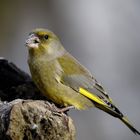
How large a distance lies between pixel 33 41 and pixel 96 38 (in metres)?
4.47

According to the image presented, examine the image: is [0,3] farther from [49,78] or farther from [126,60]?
[49,78]

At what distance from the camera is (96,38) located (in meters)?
11.6

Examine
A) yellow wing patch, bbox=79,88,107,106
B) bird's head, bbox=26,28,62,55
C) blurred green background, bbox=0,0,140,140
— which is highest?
bird's head, bbox=26,28,62,55

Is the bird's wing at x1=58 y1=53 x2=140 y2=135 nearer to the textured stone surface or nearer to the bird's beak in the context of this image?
the bird's beak

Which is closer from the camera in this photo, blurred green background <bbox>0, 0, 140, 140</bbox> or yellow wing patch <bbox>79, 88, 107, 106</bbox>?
yellow wing patch <bbox>79, 88, 107, 106</bbox>

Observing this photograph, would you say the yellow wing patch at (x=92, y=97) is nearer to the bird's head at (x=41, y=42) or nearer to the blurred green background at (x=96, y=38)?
the bird's head at (x=41, y=42)

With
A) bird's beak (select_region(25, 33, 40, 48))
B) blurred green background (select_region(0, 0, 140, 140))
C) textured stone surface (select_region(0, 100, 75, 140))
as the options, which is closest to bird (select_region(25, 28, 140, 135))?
bird's beak (select_region(25, 33, 40, 48))

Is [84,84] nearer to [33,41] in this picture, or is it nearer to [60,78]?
[60,78]

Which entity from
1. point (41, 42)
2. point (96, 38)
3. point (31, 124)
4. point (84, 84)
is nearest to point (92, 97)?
point (84, 84)

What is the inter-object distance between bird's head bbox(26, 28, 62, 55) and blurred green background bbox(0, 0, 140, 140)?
305cm

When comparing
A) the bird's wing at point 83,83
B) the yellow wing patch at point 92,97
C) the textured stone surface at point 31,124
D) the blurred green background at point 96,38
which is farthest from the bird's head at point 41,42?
the blurred green background at point 96,38

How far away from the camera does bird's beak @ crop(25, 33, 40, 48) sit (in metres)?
7.11

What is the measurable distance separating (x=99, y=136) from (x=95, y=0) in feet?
8.61

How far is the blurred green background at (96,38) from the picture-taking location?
10562 millimetres
